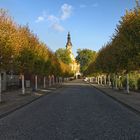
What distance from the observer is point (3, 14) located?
29109mm

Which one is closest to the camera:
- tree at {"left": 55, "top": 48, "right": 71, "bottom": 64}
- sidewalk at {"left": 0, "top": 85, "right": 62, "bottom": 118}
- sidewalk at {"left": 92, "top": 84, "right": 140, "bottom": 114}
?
sidewalk at {"left": 0, "top": 85, "right": 62, "bottom": 118}

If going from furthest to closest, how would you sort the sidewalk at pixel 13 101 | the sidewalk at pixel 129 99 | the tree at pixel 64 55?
the tree at pixel 64 55 < the sidewalk at pixel 129 99 < the sidewalk at pixel 13 101

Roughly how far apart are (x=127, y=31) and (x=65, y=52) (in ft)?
471

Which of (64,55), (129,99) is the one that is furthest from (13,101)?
(64,55)

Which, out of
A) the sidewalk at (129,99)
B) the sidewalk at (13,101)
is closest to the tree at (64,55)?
the sidewalk at (129,99)

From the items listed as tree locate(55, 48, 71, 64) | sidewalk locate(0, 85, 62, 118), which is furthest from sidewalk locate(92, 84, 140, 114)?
tree locate(55, 48, 71, 64)

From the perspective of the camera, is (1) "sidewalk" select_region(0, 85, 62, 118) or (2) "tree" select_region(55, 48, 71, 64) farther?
(2) "tree" select_region(55, 48, 71, 64)

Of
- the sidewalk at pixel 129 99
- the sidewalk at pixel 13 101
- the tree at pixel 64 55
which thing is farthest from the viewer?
the tree at pixel 64 55

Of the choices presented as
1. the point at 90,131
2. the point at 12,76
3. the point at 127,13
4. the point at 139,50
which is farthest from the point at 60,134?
the point at 12,76

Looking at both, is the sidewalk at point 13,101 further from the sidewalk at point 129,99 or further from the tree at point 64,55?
the tree at point 64,55

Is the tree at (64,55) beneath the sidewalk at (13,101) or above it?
above

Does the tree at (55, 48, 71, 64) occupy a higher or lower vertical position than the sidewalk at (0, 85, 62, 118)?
higher

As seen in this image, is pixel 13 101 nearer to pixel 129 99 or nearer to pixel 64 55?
pixel 129 99

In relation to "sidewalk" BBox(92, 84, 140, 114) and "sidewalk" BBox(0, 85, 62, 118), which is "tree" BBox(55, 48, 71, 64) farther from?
"sidewalk" BBox(0, 85, 62, 118)
